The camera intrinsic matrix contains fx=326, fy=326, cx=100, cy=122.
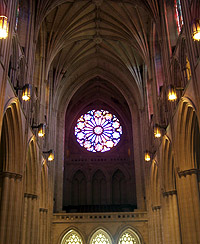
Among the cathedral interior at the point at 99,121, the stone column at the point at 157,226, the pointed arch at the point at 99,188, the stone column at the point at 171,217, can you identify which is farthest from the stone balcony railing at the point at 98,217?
the stone column at the point at 171,217

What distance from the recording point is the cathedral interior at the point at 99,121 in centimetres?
1347

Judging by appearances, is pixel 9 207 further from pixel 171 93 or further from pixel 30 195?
pixel 171 93

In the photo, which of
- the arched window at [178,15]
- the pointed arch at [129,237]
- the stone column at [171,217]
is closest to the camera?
the arched window at [178,15]

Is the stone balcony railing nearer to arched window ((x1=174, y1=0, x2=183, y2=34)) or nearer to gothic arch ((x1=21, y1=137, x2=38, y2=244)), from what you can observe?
gothic arch ((x1=21, y1=137, x2=38, y2=244))

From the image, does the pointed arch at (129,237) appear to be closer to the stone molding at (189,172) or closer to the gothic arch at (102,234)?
the gothic arch at (102,234)

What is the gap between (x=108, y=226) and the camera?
80.2ft

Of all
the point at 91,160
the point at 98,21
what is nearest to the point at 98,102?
the point at 91,160

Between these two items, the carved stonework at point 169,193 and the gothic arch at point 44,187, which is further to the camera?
the gothic arch at point 44,187

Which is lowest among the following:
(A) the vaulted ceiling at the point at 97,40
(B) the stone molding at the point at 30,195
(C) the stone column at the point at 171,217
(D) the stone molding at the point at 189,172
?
(C) the stone column at the point at 171,217

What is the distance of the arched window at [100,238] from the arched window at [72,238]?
986mm

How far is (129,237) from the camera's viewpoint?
24.4m

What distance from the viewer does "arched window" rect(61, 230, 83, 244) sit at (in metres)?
24.4

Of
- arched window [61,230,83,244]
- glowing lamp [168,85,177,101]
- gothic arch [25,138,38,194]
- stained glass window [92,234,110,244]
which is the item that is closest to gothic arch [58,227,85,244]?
arched window [61,230,83,244]

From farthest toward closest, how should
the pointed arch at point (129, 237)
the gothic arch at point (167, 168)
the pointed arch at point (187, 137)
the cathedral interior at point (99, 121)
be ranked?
the pointed arch at point (129, 237) → the gothic arch at point (167, 168) → the pointed arch at point (187, 137) → the cathedral interior at point (99, 121)
